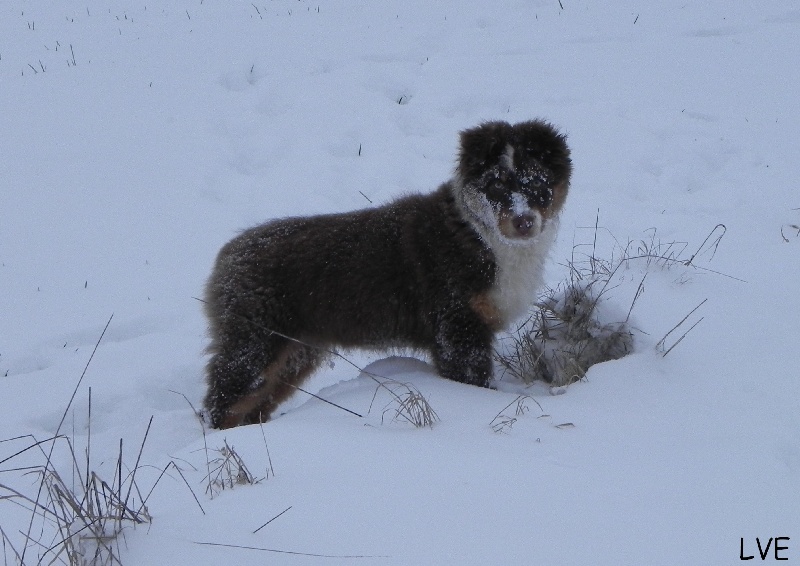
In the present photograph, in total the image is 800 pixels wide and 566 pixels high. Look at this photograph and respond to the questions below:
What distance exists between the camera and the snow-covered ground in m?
2.68

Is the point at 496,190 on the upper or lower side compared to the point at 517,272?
upper

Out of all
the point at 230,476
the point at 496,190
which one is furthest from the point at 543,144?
the point at 230,476

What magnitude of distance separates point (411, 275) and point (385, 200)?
246 centimetres

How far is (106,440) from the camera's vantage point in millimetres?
4742

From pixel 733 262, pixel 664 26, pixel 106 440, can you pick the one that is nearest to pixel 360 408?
pixel 106 440

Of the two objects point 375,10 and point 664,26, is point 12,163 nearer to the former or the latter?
point 375,10

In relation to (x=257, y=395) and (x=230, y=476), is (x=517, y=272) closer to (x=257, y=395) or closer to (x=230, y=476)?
(x=257, y=395)

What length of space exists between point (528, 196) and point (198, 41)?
7.38 metres

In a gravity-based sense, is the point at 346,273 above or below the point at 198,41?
below

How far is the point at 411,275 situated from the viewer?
4.69 meters

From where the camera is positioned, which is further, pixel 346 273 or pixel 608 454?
pixel 346 273

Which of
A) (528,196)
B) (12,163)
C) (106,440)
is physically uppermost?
(12,163)

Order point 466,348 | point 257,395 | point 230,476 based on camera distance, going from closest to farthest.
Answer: point 230,476 → point 466,348 → point 257,395

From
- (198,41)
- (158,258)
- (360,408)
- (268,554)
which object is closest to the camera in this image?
(268,554)
